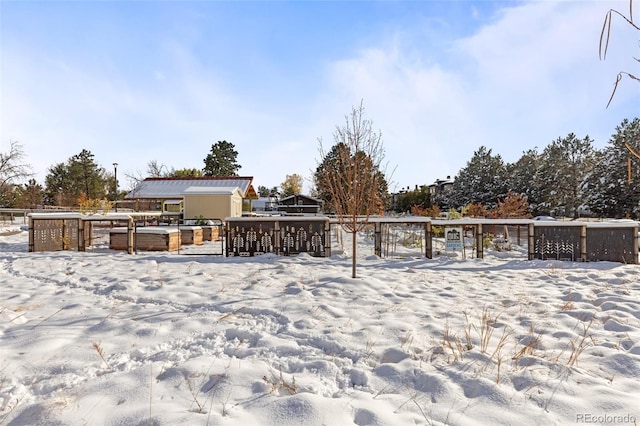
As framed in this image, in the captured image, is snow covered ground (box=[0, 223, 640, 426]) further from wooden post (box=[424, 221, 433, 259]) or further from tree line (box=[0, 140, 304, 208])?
tree line (box=[0, 140, 304, 208])

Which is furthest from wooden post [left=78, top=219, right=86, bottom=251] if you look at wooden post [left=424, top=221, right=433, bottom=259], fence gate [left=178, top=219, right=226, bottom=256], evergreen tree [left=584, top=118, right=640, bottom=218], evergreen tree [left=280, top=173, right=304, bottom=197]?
evergreen tree [left=280, top=173, right=304, bottom=197]

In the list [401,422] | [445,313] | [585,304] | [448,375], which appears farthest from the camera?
[585,304]

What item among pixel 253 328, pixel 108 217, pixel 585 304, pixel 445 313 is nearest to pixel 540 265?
pixel 585 304

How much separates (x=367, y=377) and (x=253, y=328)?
1.80 metres

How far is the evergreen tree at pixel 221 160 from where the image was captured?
5778 cm

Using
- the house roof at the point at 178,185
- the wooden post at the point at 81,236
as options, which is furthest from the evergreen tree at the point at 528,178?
the wooden post at the point at 81,236

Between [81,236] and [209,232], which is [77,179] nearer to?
[209,232]

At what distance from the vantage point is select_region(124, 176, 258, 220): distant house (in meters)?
22.3

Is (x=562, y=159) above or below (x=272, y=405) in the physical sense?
above

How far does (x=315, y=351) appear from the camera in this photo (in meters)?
3.90

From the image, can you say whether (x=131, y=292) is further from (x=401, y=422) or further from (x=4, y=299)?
(x=401, y=422)

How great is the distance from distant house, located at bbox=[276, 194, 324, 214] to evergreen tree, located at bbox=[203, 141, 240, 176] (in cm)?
1364

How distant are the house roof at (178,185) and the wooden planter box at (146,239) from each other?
16.5 metres

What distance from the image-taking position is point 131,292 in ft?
20.4
